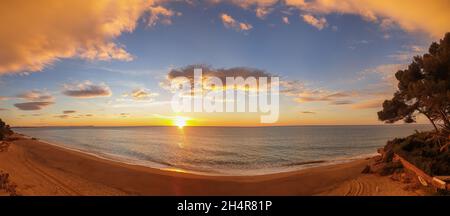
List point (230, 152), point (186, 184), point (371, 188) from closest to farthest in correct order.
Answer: point (371, 188) < point (186, 184) < point (230, 152)

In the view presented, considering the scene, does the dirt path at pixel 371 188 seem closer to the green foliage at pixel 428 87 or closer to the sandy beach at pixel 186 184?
the sandy beach at pixel 186 184

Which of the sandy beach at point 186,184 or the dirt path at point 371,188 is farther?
the sandy beach at point 186,184

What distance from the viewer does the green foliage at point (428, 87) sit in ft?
38.2

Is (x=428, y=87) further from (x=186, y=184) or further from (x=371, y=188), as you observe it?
(x=186, y=184)

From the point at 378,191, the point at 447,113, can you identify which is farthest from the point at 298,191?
the point at 447,113

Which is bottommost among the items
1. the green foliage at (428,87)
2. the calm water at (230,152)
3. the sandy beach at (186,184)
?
the calm water at (230,152)

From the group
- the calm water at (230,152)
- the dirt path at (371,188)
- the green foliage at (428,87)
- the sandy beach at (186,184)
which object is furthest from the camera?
the calm water at (230,152)

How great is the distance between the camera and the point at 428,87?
11.8 meters

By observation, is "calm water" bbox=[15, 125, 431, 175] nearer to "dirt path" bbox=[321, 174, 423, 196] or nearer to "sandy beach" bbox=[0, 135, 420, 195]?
"sandy beach" bbox=[0, 135, 420, 195]

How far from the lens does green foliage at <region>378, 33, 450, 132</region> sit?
11641 mm

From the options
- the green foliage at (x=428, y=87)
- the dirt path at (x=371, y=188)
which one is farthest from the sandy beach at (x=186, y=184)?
the green foliage at (x=428, y=87)

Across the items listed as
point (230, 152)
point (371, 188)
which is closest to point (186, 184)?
point (371, 188)

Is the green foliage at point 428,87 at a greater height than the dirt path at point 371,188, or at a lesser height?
greater
